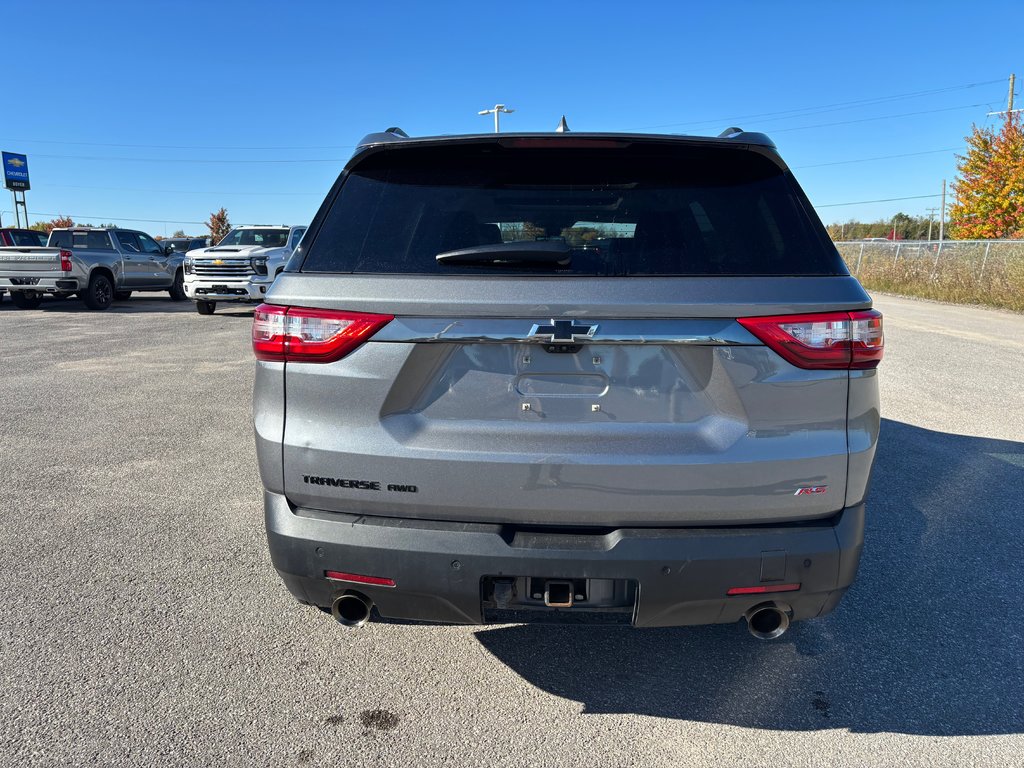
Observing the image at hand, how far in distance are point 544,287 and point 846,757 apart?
→ 1.79 m

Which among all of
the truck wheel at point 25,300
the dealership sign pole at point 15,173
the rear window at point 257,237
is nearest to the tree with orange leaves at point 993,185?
the rear window at point 257,237

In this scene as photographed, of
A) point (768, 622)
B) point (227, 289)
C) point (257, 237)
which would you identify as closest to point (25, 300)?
point (257, 237)

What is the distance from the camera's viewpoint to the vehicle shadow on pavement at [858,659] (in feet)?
8.48

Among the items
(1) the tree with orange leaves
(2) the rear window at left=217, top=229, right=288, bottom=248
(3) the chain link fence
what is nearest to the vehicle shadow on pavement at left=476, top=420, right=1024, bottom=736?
(2) the rear window at left=217, top=229, right=288, bottom=248

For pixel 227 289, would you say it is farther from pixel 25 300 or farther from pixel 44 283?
pixel 25 300

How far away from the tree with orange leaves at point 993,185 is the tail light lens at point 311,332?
132ft

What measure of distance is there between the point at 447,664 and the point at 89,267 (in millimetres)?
17805

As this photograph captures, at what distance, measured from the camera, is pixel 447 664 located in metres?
2.87

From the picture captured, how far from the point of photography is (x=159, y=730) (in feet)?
8.03

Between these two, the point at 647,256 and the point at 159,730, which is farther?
the point at 159,730

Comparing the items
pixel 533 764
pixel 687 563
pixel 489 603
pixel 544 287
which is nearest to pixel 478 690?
pixel 533 764

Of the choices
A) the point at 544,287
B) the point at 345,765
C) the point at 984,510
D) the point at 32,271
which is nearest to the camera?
the point at 544,287

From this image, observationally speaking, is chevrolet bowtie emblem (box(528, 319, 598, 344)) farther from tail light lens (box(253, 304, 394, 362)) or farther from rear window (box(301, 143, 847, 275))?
tail light lens (box(253, 304, 394, 362))

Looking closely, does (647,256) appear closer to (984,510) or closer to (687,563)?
(687,563)
